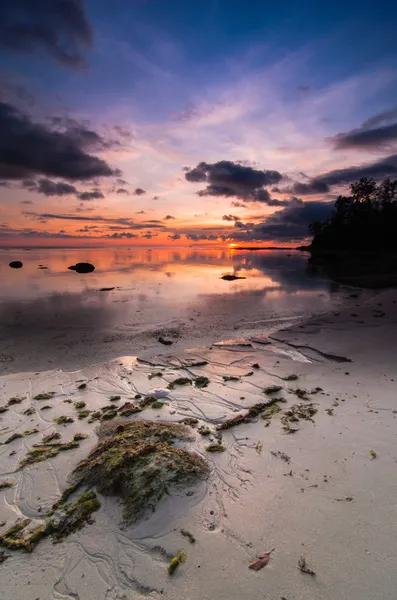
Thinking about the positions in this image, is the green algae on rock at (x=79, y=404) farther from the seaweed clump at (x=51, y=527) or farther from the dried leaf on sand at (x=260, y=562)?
the dried leaf on sand at (x=260, y=562)

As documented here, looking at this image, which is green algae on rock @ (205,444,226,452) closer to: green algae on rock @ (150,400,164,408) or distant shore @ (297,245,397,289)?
green algae on rock @ (150,400,164,408)

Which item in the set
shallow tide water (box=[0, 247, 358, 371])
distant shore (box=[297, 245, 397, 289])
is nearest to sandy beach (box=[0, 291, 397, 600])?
shallow tide water (box=[0, 247, 358, 371])

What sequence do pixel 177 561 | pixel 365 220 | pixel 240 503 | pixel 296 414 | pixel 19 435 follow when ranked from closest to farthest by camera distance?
pixel 177 561
pixel 240 503
pixel 19 435
pixel 296 414
pixel 365 220

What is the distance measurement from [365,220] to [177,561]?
93425mm

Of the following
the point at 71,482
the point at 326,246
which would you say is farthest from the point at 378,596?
the point at 326,246

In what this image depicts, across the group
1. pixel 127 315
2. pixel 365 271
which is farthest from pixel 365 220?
pixel 127 315

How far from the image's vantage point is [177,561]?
328cm

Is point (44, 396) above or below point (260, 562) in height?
below

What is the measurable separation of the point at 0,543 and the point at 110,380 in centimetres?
475

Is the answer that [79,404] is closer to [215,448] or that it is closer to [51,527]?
[51,527]

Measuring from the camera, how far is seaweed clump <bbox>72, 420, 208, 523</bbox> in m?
4.05

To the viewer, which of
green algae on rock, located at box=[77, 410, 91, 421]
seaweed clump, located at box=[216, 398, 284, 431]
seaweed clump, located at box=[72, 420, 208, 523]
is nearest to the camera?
seaweed clump, located at box=[72, 420, 208, 523]

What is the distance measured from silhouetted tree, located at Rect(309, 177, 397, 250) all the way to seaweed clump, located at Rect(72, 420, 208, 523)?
289 feet

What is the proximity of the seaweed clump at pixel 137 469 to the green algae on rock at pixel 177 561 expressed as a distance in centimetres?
70
